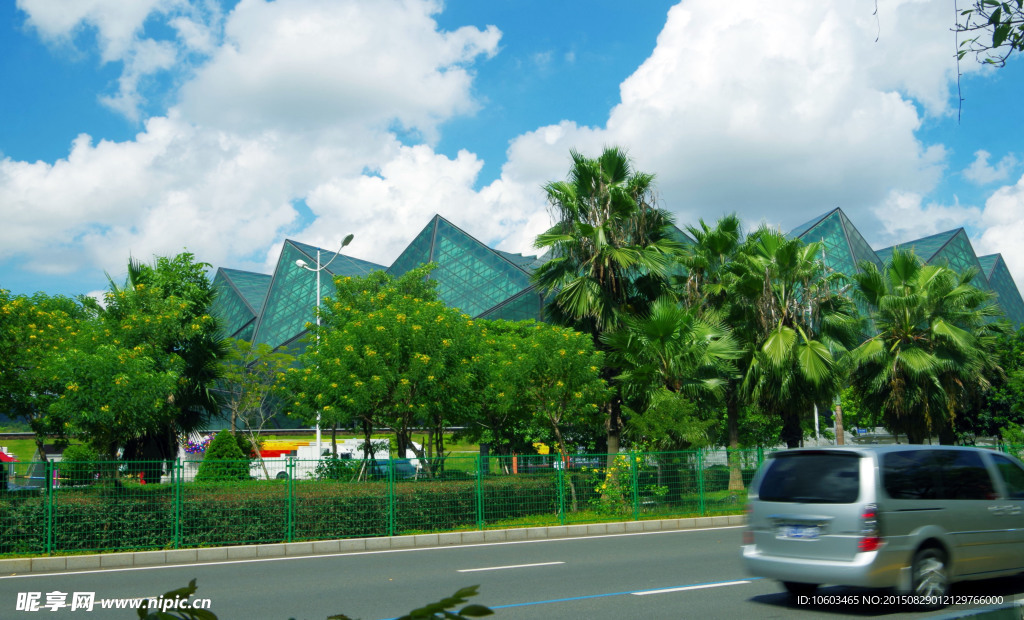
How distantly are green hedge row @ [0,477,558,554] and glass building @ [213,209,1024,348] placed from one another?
113ft

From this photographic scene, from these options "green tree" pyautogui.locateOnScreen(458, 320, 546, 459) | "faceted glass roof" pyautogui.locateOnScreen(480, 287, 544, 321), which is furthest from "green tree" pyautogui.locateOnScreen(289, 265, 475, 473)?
"faceted glass roof" pyautogui.locateOnScreen(480, 287, 544, 321)

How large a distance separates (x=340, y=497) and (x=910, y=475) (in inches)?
404

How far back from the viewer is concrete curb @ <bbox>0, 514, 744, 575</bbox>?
12570 mm

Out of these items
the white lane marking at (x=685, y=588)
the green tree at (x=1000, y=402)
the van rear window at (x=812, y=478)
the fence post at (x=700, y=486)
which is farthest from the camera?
the green tree at (x=1000, y=402)

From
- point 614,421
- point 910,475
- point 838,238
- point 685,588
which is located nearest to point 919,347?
point 614,421

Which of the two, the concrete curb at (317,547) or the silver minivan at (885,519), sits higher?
the silver minivan at (885,519)

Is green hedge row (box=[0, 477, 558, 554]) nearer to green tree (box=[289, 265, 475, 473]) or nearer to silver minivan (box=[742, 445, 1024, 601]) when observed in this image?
green tree (box=[289, 265, 475, 473])

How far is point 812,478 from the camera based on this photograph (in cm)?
793

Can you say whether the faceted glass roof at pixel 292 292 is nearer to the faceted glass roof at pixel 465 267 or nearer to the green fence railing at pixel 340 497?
the faceted glass roof at pixel 465 267

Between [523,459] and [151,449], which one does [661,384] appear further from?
[151,449]

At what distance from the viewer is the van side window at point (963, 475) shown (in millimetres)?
8023

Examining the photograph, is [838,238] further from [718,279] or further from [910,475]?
[910,475]

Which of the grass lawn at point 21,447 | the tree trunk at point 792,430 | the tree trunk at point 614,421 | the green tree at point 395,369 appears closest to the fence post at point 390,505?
the green tree at point 395,369

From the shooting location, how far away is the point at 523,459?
17.9 m
